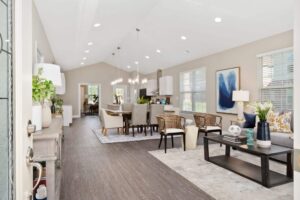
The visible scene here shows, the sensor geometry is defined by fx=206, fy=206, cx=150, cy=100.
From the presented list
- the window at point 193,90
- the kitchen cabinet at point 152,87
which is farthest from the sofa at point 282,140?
the kitchen cabinet at point 152,87

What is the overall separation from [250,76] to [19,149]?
19.5 feet

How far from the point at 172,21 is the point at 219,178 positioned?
449 centimetres

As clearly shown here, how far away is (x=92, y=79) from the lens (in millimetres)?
12875

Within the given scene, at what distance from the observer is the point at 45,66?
2500 mm

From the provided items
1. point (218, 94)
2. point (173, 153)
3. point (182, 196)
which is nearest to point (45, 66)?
point (182, 196)

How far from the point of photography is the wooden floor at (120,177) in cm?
260

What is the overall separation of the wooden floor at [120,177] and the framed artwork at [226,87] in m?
3.11

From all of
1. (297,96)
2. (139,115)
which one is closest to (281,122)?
(139,115)

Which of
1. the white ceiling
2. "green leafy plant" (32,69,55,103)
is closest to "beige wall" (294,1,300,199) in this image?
"green leafy plant" (32,69,55,103)

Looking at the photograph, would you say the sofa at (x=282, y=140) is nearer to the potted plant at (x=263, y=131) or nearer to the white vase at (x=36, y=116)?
the potted plant at (x=263, y=131)

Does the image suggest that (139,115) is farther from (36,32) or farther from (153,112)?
(36,32)

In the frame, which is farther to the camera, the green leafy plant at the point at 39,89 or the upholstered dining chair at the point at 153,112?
the upholstered dining chair at the point at 153,112

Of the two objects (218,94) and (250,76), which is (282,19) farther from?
(218,94)

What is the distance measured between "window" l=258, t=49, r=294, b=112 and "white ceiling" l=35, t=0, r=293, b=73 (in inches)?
23.6
